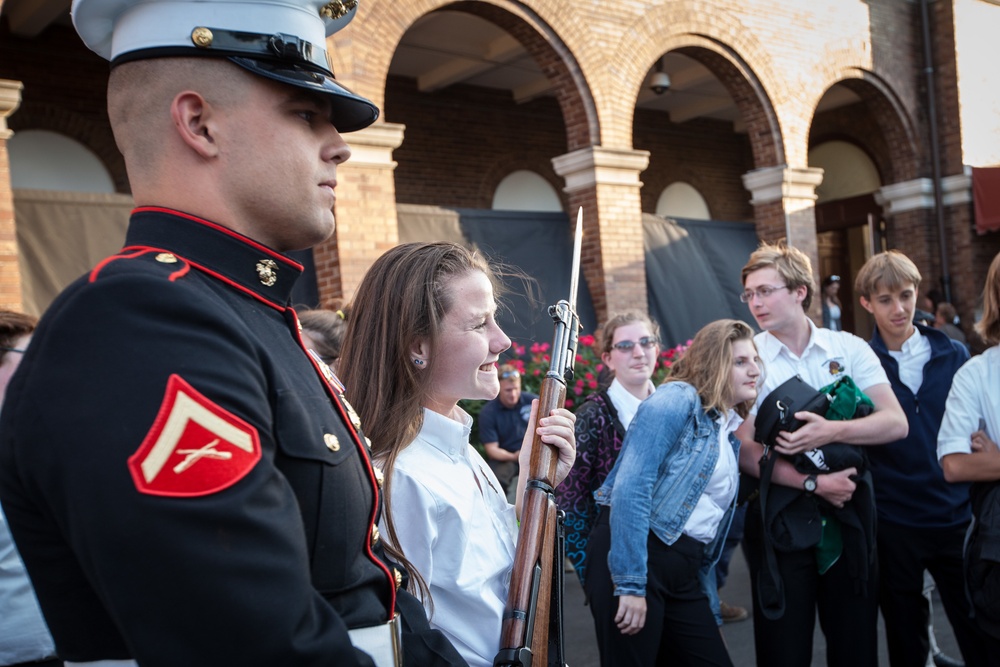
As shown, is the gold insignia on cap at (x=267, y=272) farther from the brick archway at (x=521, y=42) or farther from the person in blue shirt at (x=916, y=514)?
the brick archway at (x=521, y=42)

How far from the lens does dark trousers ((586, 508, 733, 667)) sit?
10.2 ft

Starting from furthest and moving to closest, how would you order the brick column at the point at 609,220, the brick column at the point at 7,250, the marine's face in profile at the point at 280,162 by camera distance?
the brick column at the point at 609,220, the brick column at the point at 7,250, the marine's face in profile at the point at 280,162

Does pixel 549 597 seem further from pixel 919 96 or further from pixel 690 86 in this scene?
pixel 919 96

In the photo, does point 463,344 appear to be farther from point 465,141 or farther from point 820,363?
point 465,141

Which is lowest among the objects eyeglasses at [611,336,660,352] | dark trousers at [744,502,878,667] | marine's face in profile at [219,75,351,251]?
dark trousers at [744,502,878,667]

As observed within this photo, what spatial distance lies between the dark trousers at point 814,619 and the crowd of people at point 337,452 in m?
0.01

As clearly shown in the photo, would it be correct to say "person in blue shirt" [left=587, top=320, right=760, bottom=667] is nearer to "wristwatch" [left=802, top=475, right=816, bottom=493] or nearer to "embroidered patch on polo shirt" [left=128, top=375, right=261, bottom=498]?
"wristwatch" [left=802, top=475, right=816, bottom=493]

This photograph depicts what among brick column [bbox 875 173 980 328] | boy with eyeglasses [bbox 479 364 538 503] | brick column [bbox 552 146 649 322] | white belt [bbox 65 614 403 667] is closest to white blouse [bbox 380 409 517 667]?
white belt [bbox 65 614 403 667]

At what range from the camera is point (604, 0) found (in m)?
9.84

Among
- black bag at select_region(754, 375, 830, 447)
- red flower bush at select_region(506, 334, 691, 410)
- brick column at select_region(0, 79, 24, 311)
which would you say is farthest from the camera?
red flower bush at select_region(506, 334, 691, 410)

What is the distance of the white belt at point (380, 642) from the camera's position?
3.73ft

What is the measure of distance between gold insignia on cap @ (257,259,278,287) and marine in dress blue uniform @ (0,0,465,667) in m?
0.02

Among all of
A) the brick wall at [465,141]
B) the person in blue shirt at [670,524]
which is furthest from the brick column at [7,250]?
the brick wall at [465,141]

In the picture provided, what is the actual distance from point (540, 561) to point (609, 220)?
8.29 metres
